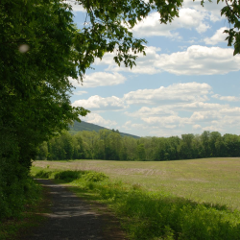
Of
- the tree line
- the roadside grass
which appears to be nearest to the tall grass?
the roadside grass

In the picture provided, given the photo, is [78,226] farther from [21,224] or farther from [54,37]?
[54,37]

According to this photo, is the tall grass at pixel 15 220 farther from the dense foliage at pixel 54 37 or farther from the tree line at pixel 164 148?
the tree line at pixel 164 148

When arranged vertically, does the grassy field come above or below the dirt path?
below

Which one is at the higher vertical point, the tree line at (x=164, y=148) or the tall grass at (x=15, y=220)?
the tree line at (x=164, y=148)

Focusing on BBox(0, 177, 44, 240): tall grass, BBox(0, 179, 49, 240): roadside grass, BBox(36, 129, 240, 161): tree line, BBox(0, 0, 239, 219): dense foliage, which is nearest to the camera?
BBox(0, 0, 239, 219): dense foliage

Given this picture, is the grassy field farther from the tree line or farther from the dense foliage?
the tree line

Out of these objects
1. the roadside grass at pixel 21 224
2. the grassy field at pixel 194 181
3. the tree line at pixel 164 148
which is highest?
the tree line at pixel 164 148

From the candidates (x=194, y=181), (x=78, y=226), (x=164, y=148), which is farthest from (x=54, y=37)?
(x=164, y=148)

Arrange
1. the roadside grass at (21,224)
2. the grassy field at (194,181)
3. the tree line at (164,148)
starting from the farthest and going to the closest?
the tree line at (164,148)
the grassy field at (194,181)
the roadside grass at (21,224)

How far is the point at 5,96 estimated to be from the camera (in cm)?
1005

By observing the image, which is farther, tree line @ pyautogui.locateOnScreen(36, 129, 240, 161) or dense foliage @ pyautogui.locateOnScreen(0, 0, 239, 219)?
tree line @ pyautogui.locateOnScreen(36, 129, 240, 161)

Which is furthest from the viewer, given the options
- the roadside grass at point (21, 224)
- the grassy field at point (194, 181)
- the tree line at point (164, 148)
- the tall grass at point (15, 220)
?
the tree line at point (164, 148)

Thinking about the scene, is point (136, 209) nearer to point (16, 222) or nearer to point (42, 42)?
point (16, 222)

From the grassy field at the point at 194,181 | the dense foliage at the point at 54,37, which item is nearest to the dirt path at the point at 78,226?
the dense foliage at the point at 54,37
